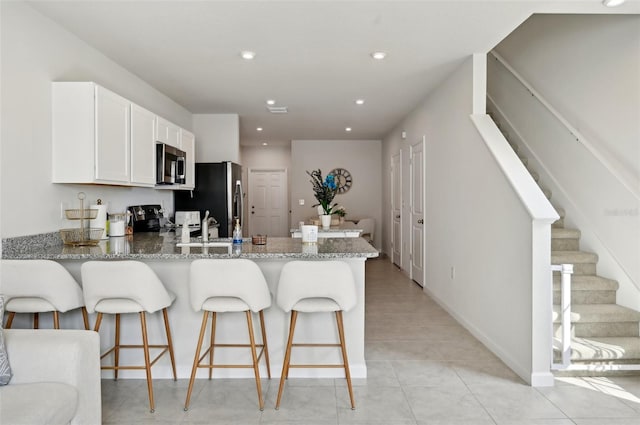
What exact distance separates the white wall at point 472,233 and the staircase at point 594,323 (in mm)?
386

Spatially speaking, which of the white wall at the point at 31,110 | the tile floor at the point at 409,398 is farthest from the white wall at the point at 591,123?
the white wall at the point at 31,110

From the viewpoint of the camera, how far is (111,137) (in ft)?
10.9

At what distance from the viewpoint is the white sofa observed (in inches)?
66.0

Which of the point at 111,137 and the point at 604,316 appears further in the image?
the point at 111,137

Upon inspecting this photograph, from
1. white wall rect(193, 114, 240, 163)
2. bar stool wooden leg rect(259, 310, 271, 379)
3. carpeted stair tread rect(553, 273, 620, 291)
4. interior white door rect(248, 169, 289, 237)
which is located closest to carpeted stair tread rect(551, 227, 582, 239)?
carpeted stair tread rect(553, 273, 620, 291)

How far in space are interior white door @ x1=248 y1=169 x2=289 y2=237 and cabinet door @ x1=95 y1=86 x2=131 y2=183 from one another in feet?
22.1

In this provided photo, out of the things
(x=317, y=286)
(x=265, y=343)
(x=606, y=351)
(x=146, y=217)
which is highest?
(x=146, y=217)

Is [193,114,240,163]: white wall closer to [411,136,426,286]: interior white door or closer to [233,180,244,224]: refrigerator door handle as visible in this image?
[233,180,244,224]: refrigerator door handle

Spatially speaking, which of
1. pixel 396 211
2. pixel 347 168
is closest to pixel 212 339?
pixel 396 211

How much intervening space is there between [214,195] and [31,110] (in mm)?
3155

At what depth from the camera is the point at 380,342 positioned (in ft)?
11.9

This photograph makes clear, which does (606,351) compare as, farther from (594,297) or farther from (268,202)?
(268,202)

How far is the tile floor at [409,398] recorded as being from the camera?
2.37 m

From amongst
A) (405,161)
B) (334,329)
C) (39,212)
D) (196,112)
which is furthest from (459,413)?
(196,112)
